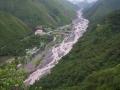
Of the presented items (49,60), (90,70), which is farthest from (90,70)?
(49,60)

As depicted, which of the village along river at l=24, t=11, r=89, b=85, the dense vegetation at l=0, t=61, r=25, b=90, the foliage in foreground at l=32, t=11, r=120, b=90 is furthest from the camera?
the village along river at l=24, t=11, r=89, b=85

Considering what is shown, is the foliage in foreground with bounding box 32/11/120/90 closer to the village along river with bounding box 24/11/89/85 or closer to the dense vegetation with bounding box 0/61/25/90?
the village along river with bounding box 24/11/89/85

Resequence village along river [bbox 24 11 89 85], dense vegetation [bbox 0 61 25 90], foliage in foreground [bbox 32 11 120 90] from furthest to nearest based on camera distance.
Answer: village along river [bbox 24 11 89 85] → foliage in foreground [bbox 32 11 120 90] → dense vegetation [bbox 0 61 25 90]

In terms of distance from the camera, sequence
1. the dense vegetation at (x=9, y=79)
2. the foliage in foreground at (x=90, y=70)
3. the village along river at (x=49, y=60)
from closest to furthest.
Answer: the dense vegetation at (x=9, y=79) → the foliage in foreground at (x=90, y=70) → the village along river at (x=49, y=60)

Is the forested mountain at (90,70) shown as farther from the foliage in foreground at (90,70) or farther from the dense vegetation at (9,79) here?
the dense vegetation at (9,79)

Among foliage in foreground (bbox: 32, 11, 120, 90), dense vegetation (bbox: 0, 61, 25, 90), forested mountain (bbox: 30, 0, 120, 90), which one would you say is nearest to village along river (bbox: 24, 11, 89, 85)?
forested mountain (bbox: 30, 0, 120, 90)

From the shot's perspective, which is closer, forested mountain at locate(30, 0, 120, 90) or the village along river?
forested mountain at locate(30, 0, 120, 90)

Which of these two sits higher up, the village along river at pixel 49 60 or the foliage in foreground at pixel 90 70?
the village along river at pixel 49 60

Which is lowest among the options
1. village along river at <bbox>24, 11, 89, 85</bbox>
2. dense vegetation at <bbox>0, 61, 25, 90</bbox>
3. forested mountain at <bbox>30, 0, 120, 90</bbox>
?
dense vegetation at <bbox>0, 61, 25, 90</bbox>

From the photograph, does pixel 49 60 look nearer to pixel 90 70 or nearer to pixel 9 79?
pixel 90 70

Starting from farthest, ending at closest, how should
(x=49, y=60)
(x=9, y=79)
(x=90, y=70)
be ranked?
(x=49, y=60), (x=90, y=70), (x=9, y=79)

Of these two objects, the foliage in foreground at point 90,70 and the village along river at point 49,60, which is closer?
the foliage in foreground at point 90,70

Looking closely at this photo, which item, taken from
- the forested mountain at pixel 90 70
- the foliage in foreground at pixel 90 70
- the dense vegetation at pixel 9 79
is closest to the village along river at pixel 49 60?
the forested mountain at pixel 90 70
